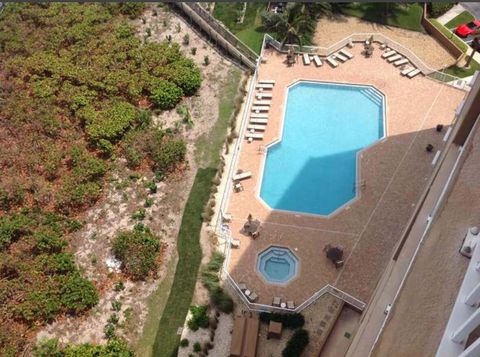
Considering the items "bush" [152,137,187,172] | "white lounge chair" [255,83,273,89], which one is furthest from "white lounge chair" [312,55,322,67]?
"bush" [152,137,187,172]

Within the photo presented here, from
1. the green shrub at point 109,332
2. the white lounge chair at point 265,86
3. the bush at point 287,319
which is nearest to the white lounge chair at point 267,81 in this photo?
the white lounge chair at point 265,86

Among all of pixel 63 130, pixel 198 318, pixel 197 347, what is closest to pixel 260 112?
pixel 63 130

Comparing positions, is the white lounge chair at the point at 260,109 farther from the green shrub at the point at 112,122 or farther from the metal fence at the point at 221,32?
the green shrub at the point at 112,122

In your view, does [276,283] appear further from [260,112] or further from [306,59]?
[306,59]

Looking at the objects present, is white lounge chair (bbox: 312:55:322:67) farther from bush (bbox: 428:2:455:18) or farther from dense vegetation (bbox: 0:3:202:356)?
bush (bbox: 428:2:455:18)

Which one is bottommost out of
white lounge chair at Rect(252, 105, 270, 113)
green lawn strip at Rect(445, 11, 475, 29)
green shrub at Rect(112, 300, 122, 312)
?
green shrub at Rect(112, 300, 122, 312)

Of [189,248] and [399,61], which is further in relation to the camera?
[399,61]

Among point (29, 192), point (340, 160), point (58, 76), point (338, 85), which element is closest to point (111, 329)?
point (29, 192)

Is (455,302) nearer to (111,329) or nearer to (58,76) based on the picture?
(111,329)
